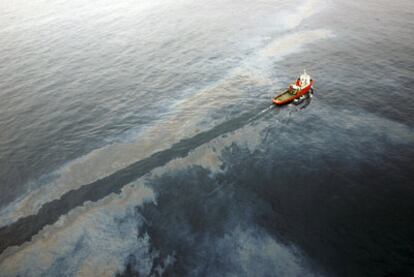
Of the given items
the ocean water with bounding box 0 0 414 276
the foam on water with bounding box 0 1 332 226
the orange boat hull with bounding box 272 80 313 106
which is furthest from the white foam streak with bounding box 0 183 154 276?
the orange boat hull with bounding box 272 80 313 106

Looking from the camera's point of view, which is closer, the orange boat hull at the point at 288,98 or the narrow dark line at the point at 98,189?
the narrow dark line at the point at 98,189

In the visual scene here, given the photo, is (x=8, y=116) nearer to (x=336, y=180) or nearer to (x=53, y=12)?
(x=336, y=180)

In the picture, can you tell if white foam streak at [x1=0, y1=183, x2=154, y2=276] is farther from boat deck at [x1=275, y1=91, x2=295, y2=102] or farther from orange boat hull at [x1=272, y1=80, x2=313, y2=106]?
boat deck at [x1=275, y1=91, x2=295, y2=102]

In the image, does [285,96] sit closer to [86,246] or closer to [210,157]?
[210,157]

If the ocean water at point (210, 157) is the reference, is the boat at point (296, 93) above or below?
above

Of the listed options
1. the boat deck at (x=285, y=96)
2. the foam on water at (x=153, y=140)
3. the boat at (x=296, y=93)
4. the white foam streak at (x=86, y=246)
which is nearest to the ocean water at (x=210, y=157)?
the white foam streak at (x=86, y=246)

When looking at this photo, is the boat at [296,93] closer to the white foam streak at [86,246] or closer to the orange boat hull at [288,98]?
the orange boat hull at [288,98]
